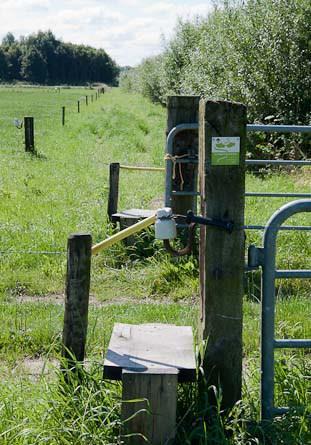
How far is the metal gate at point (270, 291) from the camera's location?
3533mm

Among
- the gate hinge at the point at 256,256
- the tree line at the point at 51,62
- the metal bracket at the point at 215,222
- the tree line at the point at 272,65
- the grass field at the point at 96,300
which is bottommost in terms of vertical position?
the grass field at the point at 96,300

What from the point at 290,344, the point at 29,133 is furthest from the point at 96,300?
the point at 29,133

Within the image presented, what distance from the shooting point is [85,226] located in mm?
9133

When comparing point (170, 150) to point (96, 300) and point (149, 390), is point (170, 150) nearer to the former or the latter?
point (96, 300)

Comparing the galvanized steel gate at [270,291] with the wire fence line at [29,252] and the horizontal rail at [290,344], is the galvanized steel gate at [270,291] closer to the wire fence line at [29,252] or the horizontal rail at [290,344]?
the horizontal rail at [290,344]

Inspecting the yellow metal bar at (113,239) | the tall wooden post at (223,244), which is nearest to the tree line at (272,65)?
the yellow metal bar at (113,239)

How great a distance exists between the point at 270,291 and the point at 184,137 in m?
4.68

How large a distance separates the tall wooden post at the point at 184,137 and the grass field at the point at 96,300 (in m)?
0.72

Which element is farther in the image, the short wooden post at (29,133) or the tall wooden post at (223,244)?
the short wooden post at (29,133)

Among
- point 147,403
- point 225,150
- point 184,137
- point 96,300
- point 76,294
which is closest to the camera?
point 147,403

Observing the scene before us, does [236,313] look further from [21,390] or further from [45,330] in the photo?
[45,330]

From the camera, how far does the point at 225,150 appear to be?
3.66m

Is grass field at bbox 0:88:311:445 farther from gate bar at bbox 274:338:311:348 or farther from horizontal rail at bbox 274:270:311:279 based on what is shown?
horizontal rail at bbox 274:270:311:279

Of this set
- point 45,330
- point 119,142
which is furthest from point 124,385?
point 119,142
